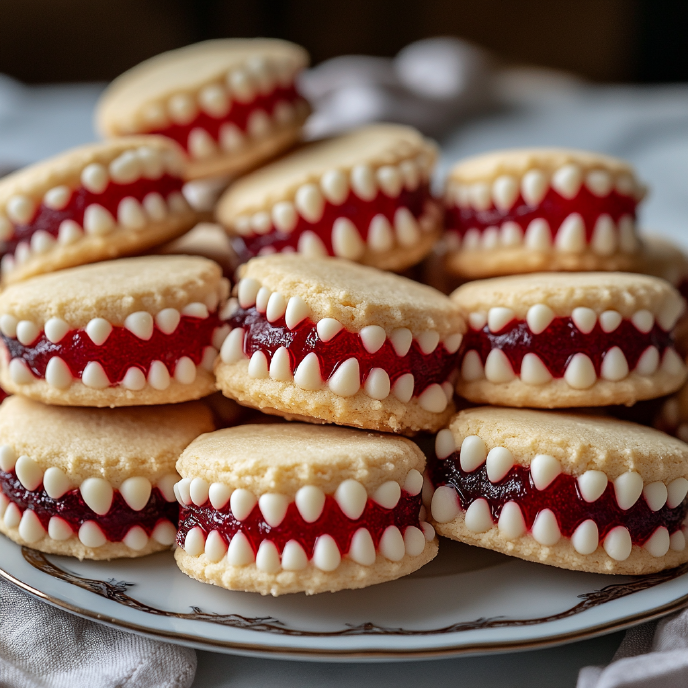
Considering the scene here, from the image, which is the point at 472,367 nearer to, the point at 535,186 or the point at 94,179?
the point at 535,186

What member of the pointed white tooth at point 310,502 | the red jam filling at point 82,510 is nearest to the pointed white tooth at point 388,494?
the pointed white tooth at point 310,502

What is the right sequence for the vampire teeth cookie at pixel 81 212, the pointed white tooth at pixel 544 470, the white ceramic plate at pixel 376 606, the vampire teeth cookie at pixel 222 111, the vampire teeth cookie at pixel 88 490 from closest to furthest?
1. the white ceramic plate at pixel 376 606
2. the pointed white tooth at pixel 544 470
3. the vampire teeth cookie at pixel 88 490
4. the vampire teeth cookie at pixel 81 212
5. the vampire teeth cookie at pixel 222 111

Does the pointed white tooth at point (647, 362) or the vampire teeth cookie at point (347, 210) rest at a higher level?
the vampire teeth cookie at point (347, 210)

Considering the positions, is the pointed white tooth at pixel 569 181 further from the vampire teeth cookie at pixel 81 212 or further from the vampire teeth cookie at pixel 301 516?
the vampire teeth cookie at pixel 81 212

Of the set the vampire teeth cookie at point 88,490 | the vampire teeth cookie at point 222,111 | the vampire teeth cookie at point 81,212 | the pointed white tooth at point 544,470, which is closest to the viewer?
the pointed white tooth at point 544,470

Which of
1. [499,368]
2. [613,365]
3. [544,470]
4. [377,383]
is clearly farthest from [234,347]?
[613,365]

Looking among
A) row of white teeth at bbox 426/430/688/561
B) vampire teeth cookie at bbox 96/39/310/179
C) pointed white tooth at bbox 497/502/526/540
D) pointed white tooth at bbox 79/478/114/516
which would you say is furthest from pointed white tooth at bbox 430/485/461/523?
vampire teeth cookie at bbox 96/39/310/179

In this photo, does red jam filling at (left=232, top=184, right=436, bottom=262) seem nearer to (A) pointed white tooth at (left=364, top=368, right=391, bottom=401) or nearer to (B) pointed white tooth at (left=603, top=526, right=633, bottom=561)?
(A) pointed white tooth at (left=364, top=368, right=391, bottom=401)
